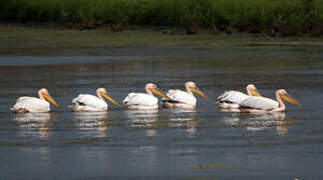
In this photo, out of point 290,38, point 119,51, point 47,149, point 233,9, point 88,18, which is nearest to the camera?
point 47,149

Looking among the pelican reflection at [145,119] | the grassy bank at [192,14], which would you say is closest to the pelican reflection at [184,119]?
the pelican reflection at [145,119]

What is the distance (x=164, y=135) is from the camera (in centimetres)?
1208

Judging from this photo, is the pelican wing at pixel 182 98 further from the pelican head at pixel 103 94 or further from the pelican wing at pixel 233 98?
the pelican head at pixel 103 94

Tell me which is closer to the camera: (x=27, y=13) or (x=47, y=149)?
(x=47, y=149)

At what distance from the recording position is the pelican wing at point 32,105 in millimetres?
14505

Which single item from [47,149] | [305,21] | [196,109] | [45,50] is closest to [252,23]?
[305,21]

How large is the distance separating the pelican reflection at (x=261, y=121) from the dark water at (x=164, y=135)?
13 millimetres

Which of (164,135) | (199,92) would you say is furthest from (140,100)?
(164,135)

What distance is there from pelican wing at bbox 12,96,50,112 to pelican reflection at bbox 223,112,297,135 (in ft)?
8.94

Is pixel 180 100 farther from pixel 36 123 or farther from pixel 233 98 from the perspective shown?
pixel 36 123

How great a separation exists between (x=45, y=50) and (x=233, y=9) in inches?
472

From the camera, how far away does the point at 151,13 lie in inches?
1751

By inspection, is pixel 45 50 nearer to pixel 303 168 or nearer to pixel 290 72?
pixel 290 72

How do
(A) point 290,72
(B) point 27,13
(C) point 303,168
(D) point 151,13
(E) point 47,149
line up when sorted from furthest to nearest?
(B) point 27,13, (D) point 151,13, (A) point 290,72, (E) point 47,149, (C) point 303,168
